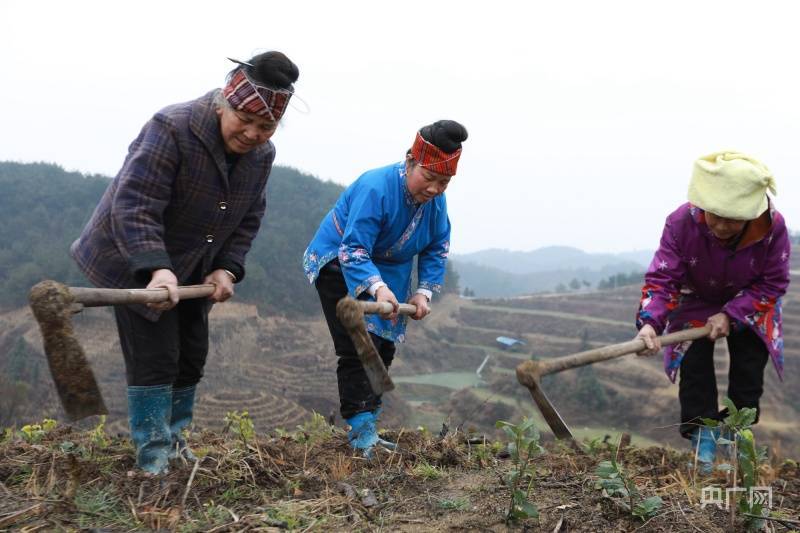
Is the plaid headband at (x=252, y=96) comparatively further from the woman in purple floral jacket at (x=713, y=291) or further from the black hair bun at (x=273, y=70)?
the woman in purple floral jacket at (x=713, y=291)

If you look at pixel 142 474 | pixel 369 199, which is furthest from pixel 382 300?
pixel 142 474

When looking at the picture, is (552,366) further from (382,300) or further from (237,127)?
(237,127)

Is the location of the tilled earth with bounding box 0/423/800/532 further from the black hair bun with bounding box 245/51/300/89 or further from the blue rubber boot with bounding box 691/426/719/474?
the black hair bun with bounding box 245/51/300/89

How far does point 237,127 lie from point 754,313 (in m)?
2.65

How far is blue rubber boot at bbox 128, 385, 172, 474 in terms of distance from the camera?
2678mm

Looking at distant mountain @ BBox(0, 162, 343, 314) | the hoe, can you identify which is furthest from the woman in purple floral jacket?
distant mountain @ BBox(0, 162, 343, 314)

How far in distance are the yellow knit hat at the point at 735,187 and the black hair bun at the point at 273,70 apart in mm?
1960

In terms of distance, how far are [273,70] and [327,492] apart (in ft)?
5.34

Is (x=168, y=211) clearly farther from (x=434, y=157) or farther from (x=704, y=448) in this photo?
(x=704, y=448)

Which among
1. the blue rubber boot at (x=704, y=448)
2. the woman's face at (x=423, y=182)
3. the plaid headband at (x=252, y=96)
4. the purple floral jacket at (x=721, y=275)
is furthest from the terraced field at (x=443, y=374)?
the plaid headband at (x=252, y=96)

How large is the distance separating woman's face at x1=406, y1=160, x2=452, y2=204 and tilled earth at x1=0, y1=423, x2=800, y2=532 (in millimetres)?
1163

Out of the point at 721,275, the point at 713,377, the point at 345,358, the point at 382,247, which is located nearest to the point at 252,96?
the point at 382,247

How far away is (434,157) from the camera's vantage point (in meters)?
2.96

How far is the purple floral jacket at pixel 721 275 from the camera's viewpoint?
3.36 meters
